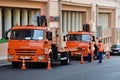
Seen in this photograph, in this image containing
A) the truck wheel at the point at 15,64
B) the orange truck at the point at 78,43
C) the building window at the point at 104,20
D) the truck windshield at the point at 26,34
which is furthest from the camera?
the building window at the point at 104,20

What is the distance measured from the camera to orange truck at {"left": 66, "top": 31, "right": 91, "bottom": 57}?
121ft

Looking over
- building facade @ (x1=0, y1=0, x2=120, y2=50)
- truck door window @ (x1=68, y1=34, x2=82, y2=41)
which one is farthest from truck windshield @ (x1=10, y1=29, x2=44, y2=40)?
truck door window @ (x1=68, y1=34, x2=82, y2=41)

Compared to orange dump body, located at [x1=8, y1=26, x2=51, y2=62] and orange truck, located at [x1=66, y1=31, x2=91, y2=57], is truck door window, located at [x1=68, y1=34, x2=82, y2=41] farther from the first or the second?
orange dump body, located at [x1=8, y1=26, x2=51, y2=62]

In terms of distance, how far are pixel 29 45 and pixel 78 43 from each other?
474 inches

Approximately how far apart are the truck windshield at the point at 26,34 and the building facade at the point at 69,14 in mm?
8042

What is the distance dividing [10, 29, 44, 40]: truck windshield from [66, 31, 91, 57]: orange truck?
10.4 meters

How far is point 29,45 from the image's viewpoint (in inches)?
1008

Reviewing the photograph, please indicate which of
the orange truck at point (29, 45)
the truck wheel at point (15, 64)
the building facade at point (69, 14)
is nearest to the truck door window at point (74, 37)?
the building facade at point (69, 14)

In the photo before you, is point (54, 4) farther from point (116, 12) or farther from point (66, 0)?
point (116, 12)

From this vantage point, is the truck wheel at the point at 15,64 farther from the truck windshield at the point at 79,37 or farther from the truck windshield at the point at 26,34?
the truck windshield at the point at 79,37

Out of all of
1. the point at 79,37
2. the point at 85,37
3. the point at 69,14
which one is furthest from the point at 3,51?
the point at 69,14

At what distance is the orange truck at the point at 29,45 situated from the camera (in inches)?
1008

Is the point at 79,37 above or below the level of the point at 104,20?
below

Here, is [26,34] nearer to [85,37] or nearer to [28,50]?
[28,50]
